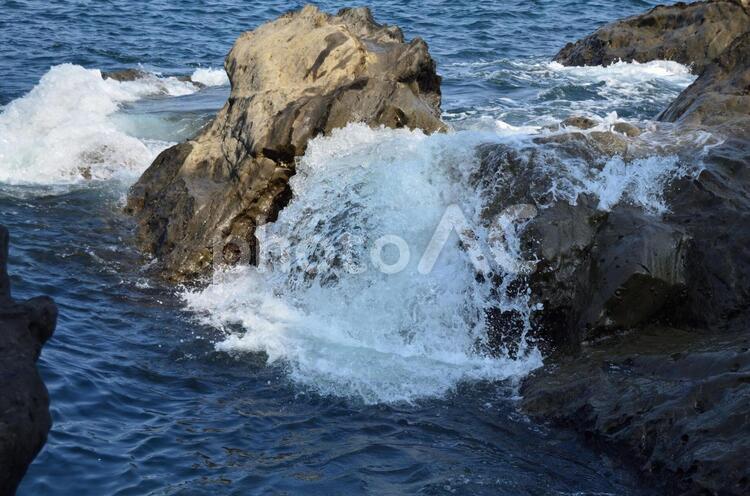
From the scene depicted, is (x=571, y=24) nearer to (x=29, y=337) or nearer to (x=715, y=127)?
(x=715, y=127)

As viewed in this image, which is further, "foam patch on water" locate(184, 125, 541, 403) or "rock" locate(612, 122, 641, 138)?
"rock" locate(612, 122, 641, 138)

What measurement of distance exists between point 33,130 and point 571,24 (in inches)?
537

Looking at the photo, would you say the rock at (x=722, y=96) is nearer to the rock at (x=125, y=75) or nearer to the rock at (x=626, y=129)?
the rock at (x=626, y=129)

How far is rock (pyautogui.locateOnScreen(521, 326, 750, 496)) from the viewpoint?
19.7ft

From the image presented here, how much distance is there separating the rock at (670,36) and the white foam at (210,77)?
6.51 m

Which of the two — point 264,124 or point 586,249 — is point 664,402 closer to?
point 586,249

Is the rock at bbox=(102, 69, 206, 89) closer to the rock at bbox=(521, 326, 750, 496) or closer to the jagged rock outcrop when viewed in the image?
the jagged rock outcrop

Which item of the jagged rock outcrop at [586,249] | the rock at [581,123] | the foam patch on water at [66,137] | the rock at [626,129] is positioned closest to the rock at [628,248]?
the jagged rock outcrop at [586,249]

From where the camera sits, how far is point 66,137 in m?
13.3

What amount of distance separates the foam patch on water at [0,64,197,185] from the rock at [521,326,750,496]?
7.09 meters

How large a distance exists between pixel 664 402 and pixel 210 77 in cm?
1337

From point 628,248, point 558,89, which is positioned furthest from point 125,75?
point 628,248

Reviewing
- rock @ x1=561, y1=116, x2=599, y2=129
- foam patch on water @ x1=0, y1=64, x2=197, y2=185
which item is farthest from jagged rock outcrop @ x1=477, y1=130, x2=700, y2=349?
foam patch on water @ x1=0, y1=64, x2=197, y2=185

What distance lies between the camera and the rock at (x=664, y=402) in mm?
5996
